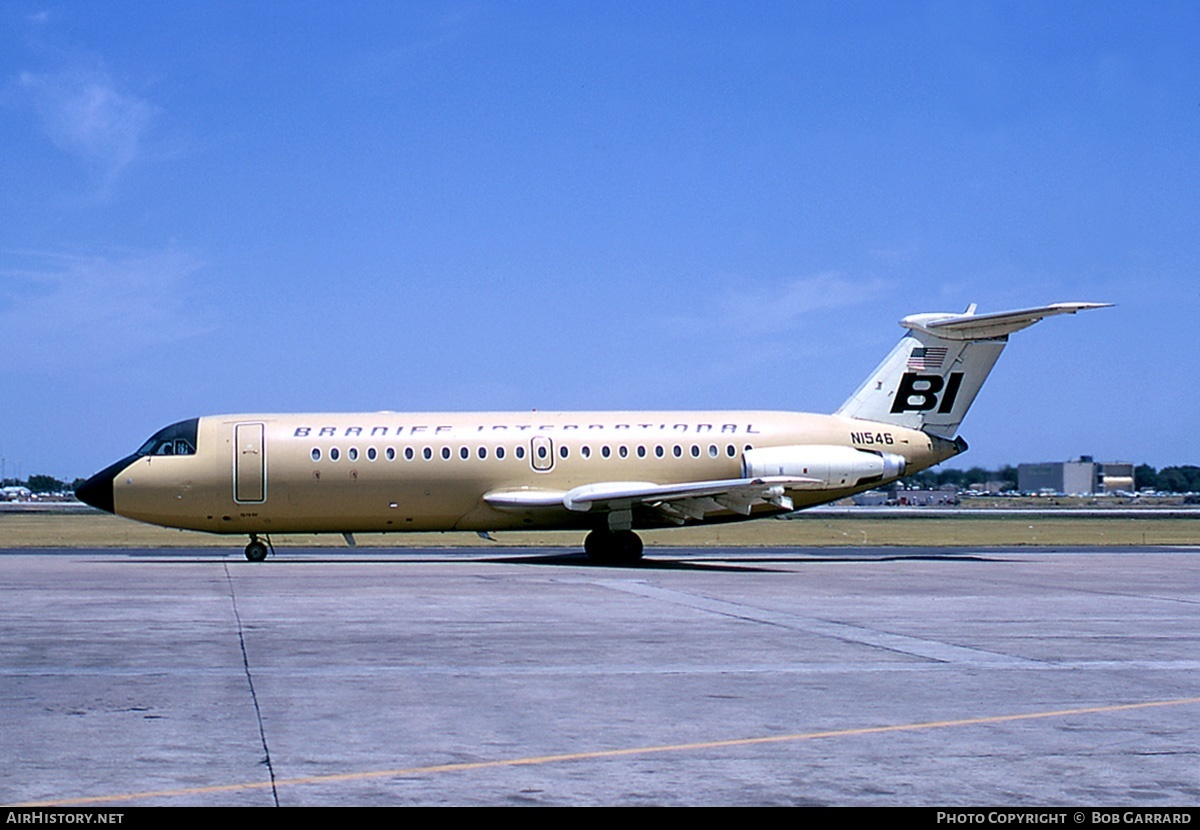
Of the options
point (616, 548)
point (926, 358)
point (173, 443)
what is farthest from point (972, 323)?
point (173, 443)

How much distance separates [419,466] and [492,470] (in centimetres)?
171

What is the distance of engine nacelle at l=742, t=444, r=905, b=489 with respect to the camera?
31.4 m

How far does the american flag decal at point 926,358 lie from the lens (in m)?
33.4

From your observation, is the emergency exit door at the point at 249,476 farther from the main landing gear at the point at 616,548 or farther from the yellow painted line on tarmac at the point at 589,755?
the yellow painted line on tarmac at the point at 589,755

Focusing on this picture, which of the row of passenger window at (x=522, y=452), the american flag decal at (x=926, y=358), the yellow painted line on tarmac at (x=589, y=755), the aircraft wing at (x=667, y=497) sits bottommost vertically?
the yellow painted line on tarmac at (x=589, y=755)

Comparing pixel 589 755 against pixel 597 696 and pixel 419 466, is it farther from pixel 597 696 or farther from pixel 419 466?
pixel 419 466

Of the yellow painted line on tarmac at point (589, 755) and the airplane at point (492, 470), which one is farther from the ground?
the airplane at point (492, 470)

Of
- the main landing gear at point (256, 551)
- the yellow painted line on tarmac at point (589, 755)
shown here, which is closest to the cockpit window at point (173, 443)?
the main landing gear at point (256, 551)

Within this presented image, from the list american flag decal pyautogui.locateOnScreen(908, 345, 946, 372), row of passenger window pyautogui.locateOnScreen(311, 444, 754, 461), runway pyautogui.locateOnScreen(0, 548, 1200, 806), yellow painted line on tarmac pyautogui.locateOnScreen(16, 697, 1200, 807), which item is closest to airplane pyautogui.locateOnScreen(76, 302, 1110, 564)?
row of passenger window pyautogui.locateOnScreen(311, 444, 754, 461)

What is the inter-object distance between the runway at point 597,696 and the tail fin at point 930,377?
11.6 m

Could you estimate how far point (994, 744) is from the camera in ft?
28.0

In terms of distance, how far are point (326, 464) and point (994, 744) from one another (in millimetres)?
24243

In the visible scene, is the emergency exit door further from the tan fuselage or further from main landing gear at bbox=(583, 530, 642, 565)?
main landing gear at bbox=(583, 530, 642, 565)
